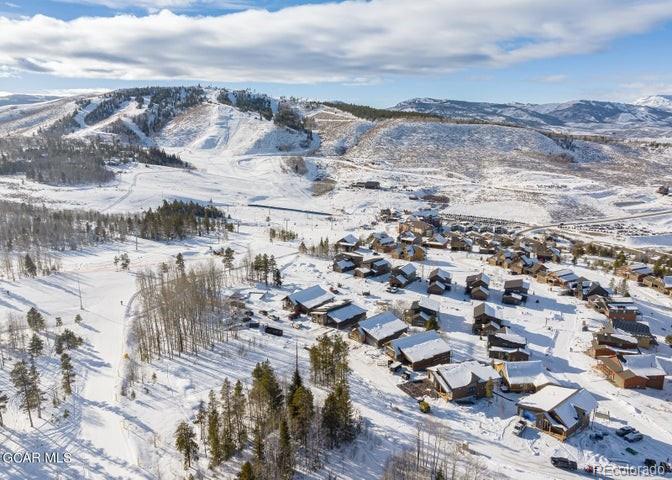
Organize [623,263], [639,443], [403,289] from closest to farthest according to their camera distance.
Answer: [639,443], [403,289], [623,263]

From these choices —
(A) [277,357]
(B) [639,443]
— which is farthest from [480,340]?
(A) [277,357]

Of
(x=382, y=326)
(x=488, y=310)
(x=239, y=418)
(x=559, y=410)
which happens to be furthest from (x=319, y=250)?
(x=559, y=410)

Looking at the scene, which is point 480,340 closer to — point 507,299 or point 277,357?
point 507,299

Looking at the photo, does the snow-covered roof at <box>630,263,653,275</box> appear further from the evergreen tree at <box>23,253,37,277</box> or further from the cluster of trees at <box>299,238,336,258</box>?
the evergreen tree at <box>23,253,37,277</box>

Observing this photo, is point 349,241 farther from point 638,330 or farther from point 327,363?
point 638,330

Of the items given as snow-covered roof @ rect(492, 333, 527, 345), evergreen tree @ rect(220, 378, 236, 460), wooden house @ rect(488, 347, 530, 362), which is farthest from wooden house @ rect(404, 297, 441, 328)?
evergreen tree @ rect(220, 378, 236, 460)

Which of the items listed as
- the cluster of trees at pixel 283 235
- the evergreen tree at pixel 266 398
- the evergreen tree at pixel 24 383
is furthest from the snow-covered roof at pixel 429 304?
the cluster of trees at pixel 283 235

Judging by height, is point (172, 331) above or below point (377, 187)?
below

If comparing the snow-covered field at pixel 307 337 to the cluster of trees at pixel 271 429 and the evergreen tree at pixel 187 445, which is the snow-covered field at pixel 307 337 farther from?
the cluster of trees at pixel 271 429
